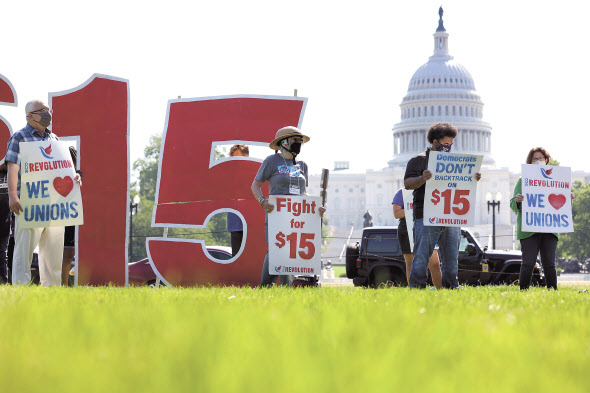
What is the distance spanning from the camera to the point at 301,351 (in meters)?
1.88

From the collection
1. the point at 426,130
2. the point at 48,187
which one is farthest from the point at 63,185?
the point at 426,130

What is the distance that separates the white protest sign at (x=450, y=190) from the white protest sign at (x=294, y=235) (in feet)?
3.38

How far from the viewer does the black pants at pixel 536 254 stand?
26.0ft

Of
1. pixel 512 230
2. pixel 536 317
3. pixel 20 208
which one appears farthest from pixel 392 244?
pixel 512 230

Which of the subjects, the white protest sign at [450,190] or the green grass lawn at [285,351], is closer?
the green grass lawn at [285,351]

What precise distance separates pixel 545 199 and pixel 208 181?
375 cm

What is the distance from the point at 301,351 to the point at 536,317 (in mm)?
1595

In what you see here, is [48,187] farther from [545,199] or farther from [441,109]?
[441,109]

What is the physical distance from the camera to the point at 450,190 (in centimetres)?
750

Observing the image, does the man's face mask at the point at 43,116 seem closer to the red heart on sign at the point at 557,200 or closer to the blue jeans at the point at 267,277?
the blue jeans at the point at 267,277

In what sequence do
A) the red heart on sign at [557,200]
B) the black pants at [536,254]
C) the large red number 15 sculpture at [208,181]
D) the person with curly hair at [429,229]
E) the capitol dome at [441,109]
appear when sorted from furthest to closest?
the capitol dome at [441,109]
the large red number 15 sculpture at [208,181]
the red heart on sign at [557,200]
the black pants at [536,254]
the person with curly hair at [429,229]

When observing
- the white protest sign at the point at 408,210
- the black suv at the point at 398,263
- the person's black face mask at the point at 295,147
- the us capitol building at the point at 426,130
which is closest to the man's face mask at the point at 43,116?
the person's black face mask at the point at 295,147

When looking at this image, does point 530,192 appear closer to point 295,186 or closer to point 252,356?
point 295,186

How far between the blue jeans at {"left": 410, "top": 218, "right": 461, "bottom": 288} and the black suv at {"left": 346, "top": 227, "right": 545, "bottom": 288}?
8248 millimetres
